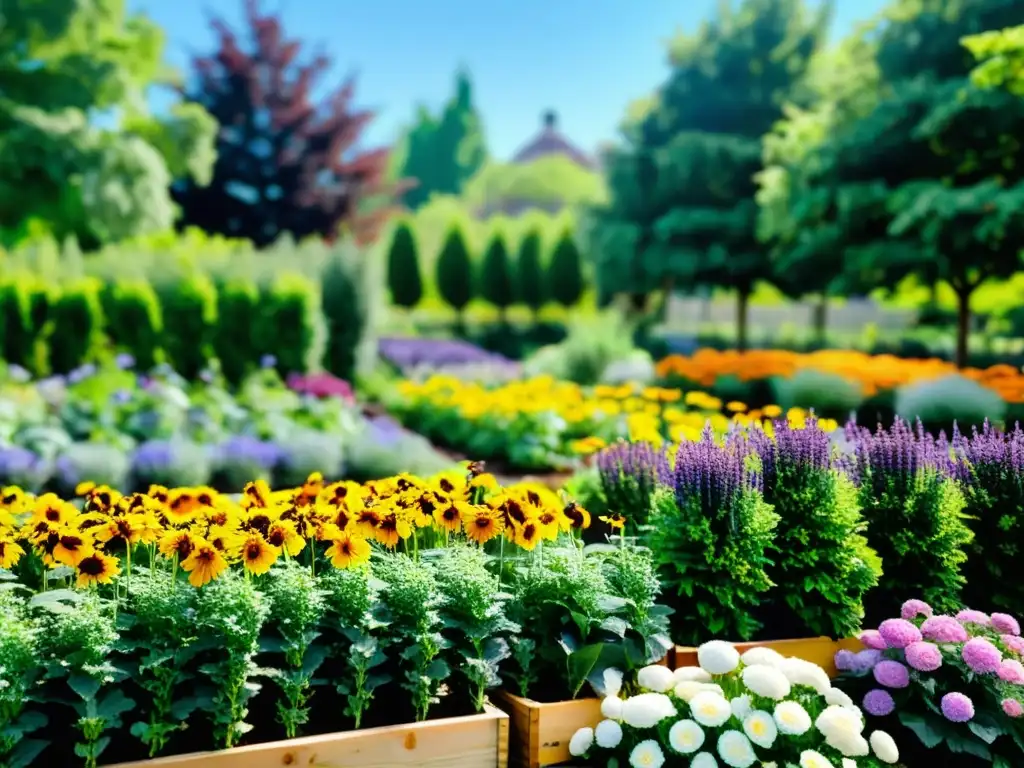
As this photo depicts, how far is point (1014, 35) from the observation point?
622 cm

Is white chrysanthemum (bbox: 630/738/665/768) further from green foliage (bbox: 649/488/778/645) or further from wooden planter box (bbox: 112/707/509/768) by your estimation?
green foliage (bbox: 649/488/778/645)

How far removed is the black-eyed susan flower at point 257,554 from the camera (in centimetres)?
250

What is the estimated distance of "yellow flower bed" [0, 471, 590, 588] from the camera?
2525 millimetres

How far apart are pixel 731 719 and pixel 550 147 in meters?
56.3

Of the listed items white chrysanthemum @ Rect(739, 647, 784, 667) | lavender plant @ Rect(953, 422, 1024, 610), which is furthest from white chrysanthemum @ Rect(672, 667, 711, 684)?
lavender plant @ Rect(953, 422, 1024, 610)

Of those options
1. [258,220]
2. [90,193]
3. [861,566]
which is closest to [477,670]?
[861,566]

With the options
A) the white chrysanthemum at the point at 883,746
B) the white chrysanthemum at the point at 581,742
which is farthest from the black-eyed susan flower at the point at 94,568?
the white chrysanthemum at the point at 883,746

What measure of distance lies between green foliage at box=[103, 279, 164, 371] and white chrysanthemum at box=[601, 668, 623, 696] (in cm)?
821

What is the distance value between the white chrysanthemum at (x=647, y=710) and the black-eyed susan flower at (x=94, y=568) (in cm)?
145

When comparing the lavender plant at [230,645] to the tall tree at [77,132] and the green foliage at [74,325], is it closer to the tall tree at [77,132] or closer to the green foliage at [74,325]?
the green foliage at [74,325]

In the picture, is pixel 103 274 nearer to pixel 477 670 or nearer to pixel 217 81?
pixel 477 670

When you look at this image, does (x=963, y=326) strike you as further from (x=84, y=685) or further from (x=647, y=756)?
(x=84, y=685)

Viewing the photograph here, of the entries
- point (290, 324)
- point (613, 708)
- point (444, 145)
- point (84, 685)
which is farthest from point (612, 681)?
point (444, 145)

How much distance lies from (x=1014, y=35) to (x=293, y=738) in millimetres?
6306
